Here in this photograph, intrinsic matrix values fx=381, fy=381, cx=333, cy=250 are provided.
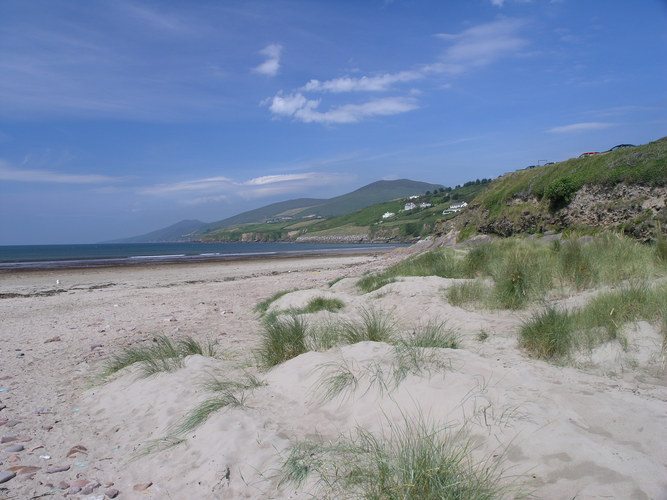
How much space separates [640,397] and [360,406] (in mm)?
2449

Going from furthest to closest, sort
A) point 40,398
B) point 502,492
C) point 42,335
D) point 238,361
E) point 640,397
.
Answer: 1. point 42,335
2. point 238,361
3. point 40,398
4. point 640,397
5. point 502,492

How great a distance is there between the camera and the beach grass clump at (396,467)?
2342mm

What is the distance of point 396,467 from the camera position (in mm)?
2502

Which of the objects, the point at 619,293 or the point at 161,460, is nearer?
the point at 161,460

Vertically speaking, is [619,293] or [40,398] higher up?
[619,293]

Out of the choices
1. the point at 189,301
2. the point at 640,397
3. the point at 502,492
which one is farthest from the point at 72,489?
the point at 189,301

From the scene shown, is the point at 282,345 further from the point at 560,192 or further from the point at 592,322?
the point at 560,192

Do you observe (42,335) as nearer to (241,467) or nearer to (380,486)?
(241,467)

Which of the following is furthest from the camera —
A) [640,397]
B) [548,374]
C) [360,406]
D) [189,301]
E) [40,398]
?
[189,301]

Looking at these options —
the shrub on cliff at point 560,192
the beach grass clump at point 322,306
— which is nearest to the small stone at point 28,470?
the beach grass clump at point 322,306

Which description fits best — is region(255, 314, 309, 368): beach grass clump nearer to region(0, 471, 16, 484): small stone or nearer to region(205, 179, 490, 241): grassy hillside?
region(0, 471, 16, 484): small stone

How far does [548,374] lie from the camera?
156 inches

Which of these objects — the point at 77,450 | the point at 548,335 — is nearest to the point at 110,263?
the point at 77,450

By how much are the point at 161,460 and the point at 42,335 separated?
26.0 ft
